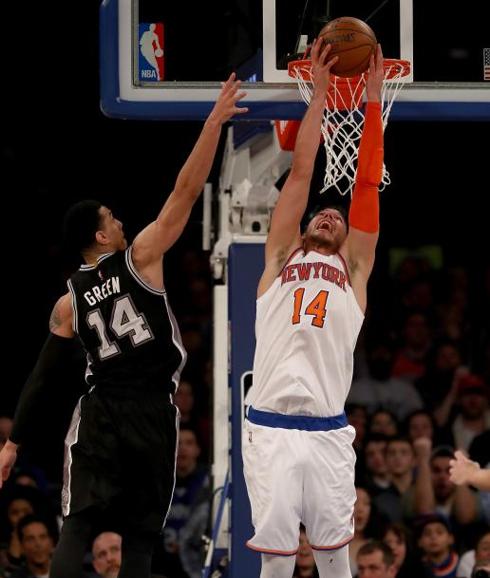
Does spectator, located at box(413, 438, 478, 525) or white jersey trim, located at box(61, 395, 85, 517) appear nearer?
white jersey trim, located at box(61, 395, 85, 517)

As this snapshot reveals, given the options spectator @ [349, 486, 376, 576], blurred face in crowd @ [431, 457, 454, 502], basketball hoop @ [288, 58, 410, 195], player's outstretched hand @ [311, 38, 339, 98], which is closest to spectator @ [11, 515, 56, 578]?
spectator @ [349, 486, 376, 576]

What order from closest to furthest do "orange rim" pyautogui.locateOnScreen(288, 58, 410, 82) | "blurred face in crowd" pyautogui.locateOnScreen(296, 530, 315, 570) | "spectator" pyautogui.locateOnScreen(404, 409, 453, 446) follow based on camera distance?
"orange rim" pyautogui.locateOnScreen(288, 58, 410, 82)
"blurred face in crowd" pyautogui.locateOnScreen(296, 530, 315, 570)
"spectator" pyautogui.locateOnScreen(404, 409, 453, 446)

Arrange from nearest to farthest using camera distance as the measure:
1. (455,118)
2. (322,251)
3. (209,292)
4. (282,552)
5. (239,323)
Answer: (282,552)
(322,251)
(455,118)
(239,323)
(209,292)

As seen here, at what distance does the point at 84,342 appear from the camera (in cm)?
621

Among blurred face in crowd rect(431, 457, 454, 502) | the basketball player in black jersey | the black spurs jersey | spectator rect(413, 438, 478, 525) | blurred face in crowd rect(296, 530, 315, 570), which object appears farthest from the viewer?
blurred face in crowd rect(431, 457, 454, 502)

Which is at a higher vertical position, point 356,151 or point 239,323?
point 356,151

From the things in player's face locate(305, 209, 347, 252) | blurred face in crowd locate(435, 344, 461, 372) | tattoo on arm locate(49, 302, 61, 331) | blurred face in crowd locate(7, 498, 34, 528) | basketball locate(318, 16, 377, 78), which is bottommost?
blurred face in crowd locate(7, 498, 34, 528)

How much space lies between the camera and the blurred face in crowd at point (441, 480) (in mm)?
10164

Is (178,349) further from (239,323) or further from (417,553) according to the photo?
(417,553)

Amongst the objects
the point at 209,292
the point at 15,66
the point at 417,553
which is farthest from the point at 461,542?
the point at 15,66

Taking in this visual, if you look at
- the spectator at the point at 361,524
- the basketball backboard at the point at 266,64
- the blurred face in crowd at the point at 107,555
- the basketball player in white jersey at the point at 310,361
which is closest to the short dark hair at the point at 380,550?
the spectator at the point at 361,524

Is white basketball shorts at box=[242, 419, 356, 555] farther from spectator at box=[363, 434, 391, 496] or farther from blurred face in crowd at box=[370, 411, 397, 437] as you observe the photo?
blurred face in crowd at box=[370, 411, 397, 437]

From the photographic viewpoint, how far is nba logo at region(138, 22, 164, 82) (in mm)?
6652

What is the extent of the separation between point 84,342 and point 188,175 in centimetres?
97
